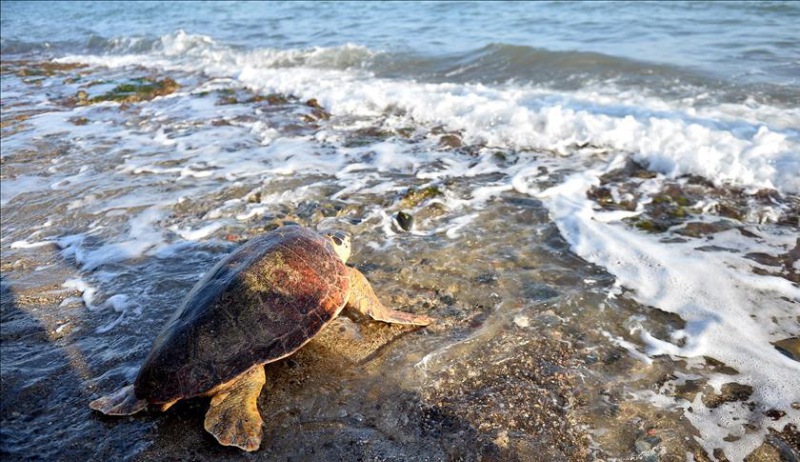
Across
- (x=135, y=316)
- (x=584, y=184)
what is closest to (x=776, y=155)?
(x=584, y=184)

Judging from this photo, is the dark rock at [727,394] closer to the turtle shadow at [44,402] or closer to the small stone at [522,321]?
the small stone at [522,321]

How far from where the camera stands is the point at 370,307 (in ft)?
11.1

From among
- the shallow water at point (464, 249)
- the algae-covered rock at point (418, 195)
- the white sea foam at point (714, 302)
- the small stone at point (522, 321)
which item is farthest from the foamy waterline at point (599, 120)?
the small stone at point (522, 321)

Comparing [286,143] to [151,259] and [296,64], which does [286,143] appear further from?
[296,64]

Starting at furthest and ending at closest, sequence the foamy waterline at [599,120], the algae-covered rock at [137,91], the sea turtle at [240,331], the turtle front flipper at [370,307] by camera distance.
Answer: the algae-covered rock at [137,91] → the foamy waterline at [599,120] → the turtle front flipper at [370,307] → the sea turtle at [240,331]

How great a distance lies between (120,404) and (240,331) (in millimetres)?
782

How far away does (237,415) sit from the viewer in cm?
272

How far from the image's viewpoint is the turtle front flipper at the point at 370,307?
11.0 feet

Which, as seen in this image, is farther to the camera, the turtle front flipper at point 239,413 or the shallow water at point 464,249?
the shallow water at point 464,249

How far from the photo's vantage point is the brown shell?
277 cm

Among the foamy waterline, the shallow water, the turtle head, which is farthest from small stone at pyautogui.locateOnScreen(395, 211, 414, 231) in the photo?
the foamy waterline

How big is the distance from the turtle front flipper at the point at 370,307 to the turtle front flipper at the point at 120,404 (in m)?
1.35

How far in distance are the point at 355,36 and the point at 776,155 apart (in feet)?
42.8

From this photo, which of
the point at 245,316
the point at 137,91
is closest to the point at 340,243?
the point at 245,316
